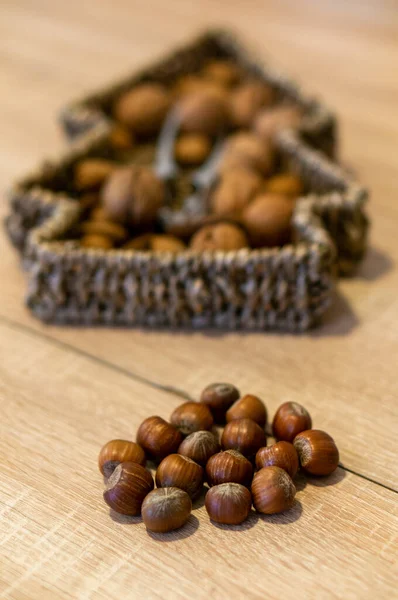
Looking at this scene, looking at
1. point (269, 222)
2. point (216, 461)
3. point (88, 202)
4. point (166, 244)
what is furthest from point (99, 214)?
point (216, 461)

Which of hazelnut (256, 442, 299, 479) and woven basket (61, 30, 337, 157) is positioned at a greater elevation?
woven basket (61, 30, 337, 157)

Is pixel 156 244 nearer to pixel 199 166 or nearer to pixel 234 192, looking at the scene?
pixel 234 192

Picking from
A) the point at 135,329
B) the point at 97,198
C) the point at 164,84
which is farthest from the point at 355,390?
the point at 164,84

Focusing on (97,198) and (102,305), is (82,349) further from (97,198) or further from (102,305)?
(97,198)

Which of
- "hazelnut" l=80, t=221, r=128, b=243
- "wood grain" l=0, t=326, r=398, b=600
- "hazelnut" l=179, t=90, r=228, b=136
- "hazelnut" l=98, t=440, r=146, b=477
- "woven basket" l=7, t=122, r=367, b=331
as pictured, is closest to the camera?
"wood grain" l=0, t=326, r=398, b=600

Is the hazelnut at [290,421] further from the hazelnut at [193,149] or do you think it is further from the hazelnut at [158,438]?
the hazelnut at [193,149]

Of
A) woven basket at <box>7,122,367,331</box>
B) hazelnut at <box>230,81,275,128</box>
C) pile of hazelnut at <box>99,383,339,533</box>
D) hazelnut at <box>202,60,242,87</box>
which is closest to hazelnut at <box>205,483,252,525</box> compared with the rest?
pile of hazelnut at <box>99,383,339,533</box>

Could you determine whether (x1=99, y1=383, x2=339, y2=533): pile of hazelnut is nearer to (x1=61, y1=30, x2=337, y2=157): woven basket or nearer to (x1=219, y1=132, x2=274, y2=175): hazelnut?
(x1=219, y1=132, x2=274, y2=175): hazelnut
